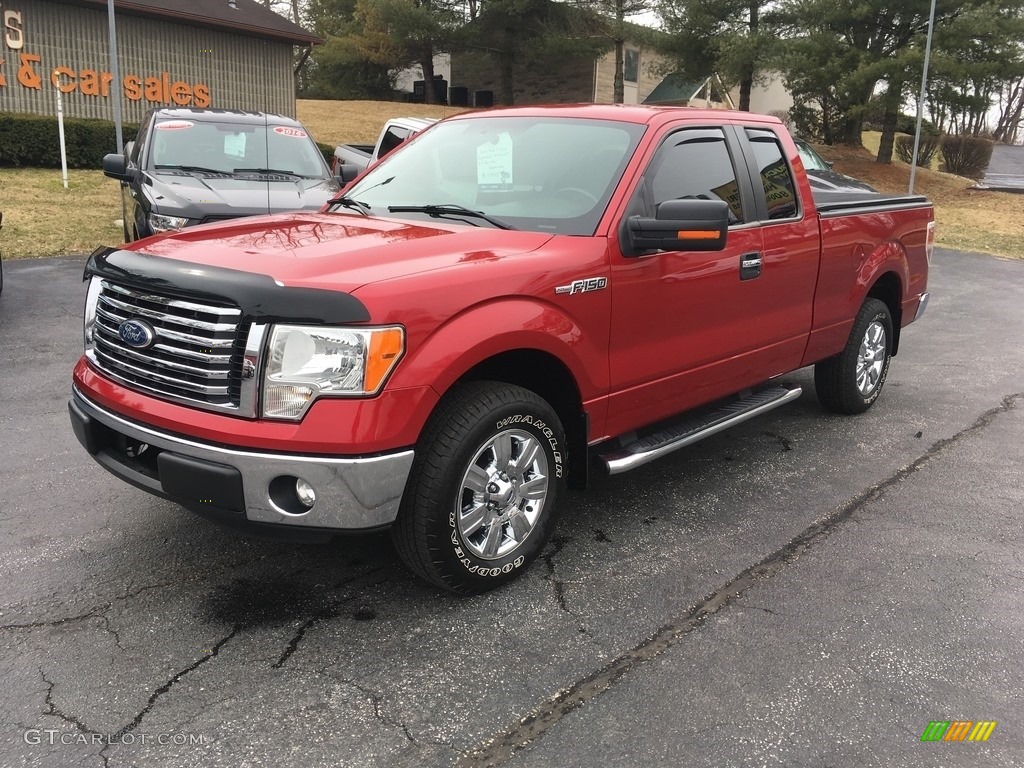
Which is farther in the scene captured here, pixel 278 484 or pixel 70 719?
pixel 278 484

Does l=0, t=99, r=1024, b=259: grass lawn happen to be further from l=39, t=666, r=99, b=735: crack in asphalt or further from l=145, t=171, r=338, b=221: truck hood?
l=39, t=666, r=99, b=735: crack in asphalt

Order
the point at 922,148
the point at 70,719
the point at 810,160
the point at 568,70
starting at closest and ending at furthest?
the point at 70,719, the point at 810,160, the point at 922,148, the point at 568,70

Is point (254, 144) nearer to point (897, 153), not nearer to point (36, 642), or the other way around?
point (36, 642)

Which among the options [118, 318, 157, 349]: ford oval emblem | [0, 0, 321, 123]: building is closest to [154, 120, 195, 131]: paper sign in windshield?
[118, 318, 157, 349]: ford oval emblem

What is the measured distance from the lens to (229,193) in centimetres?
830

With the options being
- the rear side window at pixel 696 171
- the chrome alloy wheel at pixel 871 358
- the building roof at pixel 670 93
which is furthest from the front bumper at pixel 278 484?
the building roof at pixel 670 93

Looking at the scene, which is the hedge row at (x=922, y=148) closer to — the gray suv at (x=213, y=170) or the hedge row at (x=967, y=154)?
the hedge row at (x=967, y=154)

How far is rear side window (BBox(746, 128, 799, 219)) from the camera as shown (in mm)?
4715

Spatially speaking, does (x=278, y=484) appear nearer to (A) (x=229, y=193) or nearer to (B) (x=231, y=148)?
(A) (x=229, y=193)

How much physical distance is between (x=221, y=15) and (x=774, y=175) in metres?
22.8

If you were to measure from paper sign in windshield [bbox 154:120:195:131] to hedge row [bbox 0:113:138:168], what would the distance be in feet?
31.7

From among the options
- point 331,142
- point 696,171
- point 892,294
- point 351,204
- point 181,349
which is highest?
point 331,142

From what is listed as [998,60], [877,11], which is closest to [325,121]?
[877,11]

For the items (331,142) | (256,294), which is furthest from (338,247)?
(331,142)
